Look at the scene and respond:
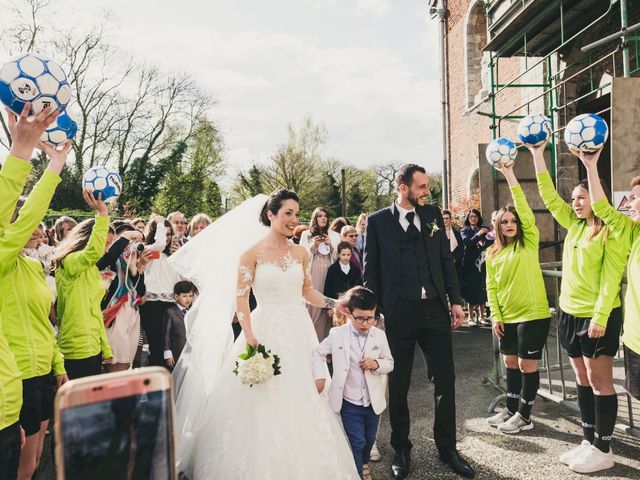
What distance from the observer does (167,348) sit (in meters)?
5.19

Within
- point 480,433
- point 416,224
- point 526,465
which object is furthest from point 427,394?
point 416,224

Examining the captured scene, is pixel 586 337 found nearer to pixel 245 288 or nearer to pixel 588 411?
pixel 588 411

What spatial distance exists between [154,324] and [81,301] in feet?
5.38

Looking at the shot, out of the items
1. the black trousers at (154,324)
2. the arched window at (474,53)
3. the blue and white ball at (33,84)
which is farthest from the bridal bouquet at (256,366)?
the arched window at (474,53)

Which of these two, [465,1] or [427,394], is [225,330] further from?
[465,1]

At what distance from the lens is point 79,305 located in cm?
383

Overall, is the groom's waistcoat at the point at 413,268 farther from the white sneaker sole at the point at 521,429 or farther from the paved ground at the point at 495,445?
the white sneaker sole at the point at 521,429

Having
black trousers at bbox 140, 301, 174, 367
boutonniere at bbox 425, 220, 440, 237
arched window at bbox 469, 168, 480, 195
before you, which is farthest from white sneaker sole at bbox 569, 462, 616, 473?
arched window at bbox 469, 168, 480, 195

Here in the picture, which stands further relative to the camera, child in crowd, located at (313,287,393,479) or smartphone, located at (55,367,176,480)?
child in crowd, located at (313,287,393,479)

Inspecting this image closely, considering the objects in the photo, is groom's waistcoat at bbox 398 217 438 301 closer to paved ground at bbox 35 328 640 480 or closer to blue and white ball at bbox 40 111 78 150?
paved ground at bbox 35 328 640 480

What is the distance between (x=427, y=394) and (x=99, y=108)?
90.0 ft

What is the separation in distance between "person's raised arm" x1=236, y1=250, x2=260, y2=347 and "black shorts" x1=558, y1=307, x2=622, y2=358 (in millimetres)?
2543

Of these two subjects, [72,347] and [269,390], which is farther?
[72,347]

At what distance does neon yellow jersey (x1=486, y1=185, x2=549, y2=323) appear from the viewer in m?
4.34
